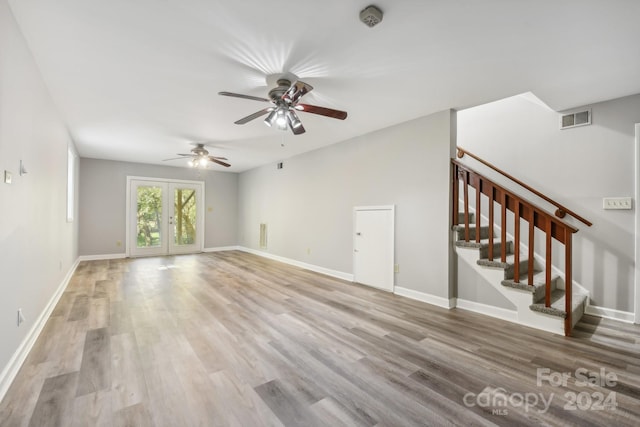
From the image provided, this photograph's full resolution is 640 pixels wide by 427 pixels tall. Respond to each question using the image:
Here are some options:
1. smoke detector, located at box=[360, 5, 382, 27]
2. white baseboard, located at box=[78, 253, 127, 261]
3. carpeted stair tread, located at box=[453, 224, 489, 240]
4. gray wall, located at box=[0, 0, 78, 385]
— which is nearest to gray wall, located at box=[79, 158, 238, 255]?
white baseboard, located at box=[78, 253, 127, 261]

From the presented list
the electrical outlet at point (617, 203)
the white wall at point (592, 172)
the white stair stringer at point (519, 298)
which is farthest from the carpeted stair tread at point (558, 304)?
the electrical outlet at point (617, 203)

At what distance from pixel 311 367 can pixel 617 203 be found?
12.3 ft

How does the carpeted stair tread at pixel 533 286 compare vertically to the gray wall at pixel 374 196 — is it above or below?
below

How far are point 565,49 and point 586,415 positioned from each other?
257 cm

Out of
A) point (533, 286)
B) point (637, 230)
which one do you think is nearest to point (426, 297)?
point (533, 286)

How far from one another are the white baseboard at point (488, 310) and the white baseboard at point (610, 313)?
1.07m

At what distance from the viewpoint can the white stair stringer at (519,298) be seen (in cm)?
273

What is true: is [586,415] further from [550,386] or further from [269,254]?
[269,254]

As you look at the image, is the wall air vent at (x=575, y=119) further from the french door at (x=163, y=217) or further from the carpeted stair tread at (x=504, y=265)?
the french door at (x=163, y=217)

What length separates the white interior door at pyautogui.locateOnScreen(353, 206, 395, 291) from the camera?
13.5 feet

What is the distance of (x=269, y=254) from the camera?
23.0ft

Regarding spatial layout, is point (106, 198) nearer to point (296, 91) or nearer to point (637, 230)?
point (296, 91)

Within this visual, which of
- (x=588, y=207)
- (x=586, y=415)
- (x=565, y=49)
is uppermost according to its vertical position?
(x=565, y=49)

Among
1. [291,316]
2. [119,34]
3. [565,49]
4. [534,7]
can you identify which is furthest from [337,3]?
[291,316]
